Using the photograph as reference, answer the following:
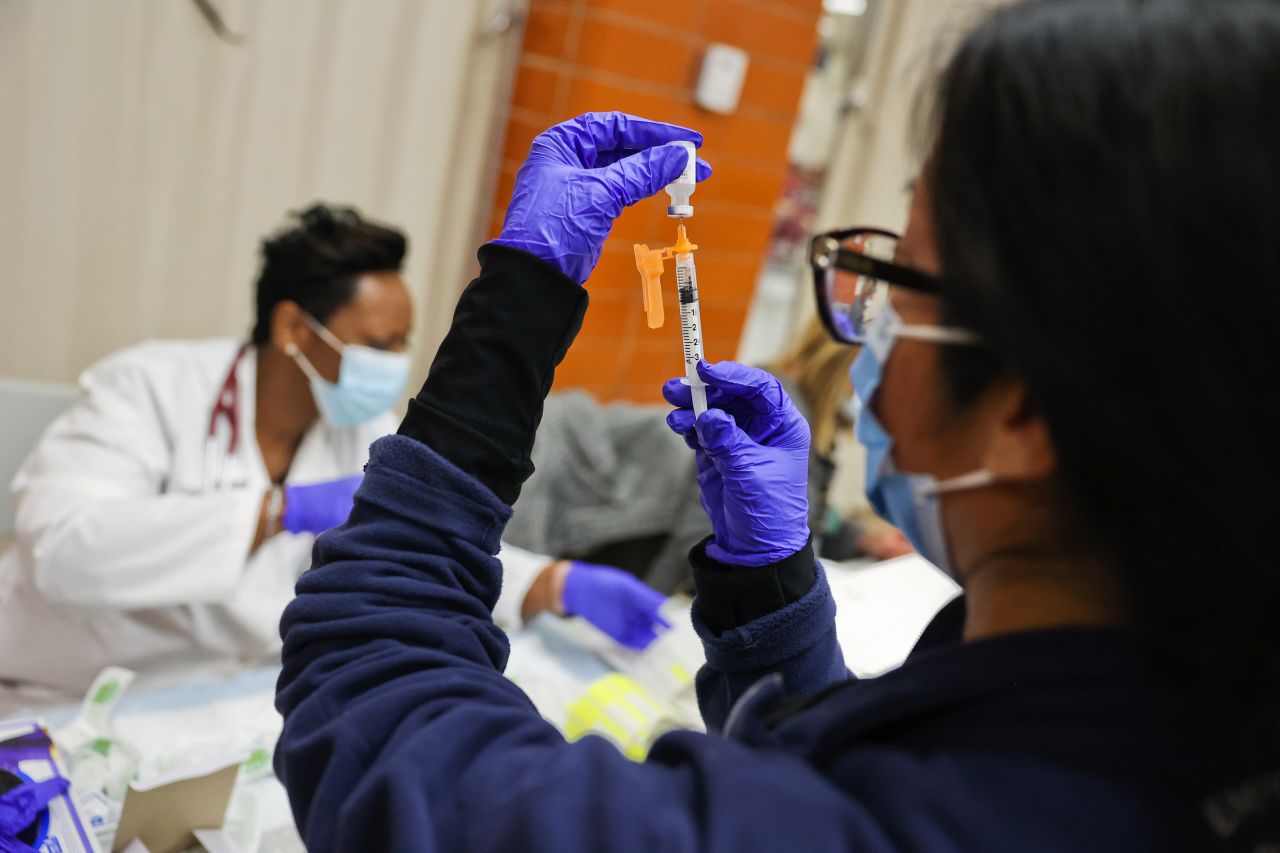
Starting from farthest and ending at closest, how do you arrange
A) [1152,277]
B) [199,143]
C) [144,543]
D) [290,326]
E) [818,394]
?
[818,394] → [199,143] → [290,326] → [144,543] → [1152,277]

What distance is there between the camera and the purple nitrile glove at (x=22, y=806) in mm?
778

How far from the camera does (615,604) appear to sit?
1.56m

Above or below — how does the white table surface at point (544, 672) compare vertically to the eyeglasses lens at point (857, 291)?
below

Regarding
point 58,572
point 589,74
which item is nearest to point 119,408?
point 58,572

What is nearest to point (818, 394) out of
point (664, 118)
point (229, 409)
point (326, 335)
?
point (664, 118)

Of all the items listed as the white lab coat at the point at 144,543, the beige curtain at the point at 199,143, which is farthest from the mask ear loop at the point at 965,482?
the beige curtain at the point at 199,143

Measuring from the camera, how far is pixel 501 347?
1.97 feet

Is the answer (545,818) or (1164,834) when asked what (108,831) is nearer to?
(545,818)

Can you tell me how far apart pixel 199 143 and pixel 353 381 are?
0.73 metres

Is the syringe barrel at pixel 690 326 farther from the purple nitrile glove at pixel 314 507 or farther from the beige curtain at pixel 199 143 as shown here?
the beige curtain at pixel 199 143

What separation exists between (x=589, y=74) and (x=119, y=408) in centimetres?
130

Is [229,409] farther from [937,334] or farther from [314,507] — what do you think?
[937,334]

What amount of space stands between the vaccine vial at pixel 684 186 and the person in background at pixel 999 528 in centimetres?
20

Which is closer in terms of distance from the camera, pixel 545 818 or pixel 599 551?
pixel 545 818
